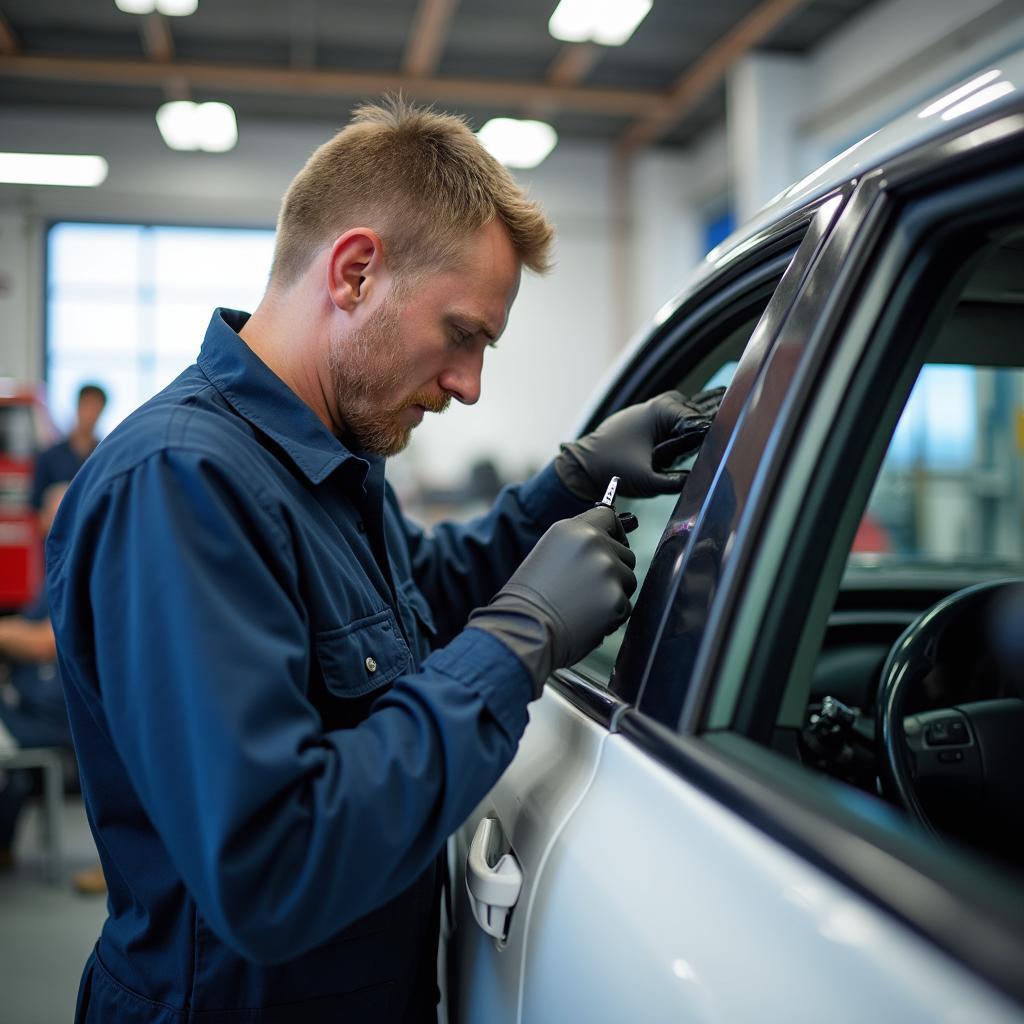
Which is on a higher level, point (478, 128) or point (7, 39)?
point (7, 39)

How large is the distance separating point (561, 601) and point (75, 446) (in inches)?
218

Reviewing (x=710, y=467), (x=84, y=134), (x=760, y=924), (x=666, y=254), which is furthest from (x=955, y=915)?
(x=84, y=134)

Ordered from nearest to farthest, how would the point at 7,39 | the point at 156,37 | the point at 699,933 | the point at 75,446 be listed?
the point at 699,933 < the point at 75,446 < the point at 156,37 < the point at 7,39

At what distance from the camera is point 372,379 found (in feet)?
3.79

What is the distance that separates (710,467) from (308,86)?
7505 mm

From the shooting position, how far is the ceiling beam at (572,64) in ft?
23.0

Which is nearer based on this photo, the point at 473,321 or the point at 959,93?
the point at 959,93

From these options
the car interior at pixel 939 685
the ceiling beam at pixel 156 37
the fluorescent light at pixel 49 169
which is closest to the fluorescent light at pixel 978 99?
the car interior at pixel 939 685

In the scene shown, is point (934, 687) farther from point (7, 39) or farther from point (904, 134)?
point (7, 39)

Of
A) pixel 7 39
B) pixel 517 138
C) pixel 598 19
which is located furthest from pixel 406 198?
pixel 7 39

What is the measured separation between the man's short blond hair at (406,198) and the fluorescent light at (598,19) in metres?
5.31

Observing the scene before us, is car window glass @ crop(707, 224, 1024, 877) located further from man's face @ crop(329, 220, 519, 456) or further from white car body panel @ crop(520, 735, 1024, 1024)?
man's face @ crop(329, 220, 519, 456)

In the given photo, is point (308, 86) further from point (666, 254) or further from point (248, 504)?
point (248, 504)

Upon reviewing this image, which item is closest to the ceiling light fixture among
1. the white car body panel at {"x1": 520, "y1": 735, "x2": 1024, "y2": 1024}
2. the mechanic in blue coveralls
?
the mechanic in blue coveralls
